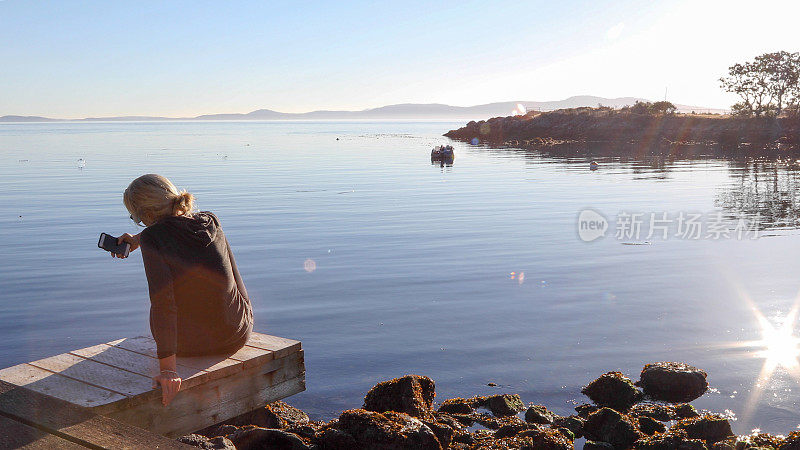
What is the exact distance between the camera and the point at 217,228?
561 cm

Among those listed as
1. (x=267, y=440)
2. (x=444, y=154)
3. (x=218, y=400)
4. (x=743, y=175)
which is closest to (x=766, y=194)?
(x=743, y=175)

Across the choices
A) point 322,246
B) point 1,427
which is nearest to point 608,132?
point 322,246

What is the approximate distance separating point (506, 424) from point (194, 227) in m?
4.20

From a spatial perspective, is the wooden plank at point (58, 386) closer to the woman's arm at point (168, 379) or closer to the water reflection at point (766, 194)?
the woman's arm at point (168, 379)

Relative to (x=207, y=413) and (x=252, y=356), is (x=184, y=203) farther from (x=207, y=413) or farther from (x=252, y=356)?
(x=207, y=413)

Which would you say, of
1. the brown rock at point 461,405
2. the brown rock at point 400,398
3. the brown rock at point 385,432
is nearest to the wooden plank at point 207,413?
the brown rock at point 385,432

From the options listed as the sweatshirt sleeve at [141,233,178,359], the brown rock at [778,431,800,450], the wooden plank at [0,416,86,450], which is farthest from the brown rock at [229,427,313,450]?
the brown rock at [778,431,800,450]

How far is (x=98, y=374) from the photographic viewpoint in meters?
5.50

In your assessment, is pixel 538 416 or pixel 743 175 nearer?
pixel 538 416

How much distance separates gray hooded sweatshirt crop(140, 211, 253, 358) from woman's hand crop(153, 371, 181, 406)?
18cm

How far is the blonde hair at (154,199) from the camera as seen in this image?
5.05m

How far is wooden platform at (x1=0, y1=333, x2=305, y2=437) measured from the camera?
199 inches

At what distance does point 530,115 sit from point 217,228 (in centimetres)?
12808

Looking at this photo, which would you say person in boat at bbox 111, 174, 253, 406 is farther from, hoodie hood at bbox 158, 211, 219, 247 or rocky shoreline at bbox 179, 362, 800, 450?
rocky shoreline at bbox 179, 362, 800, 450
